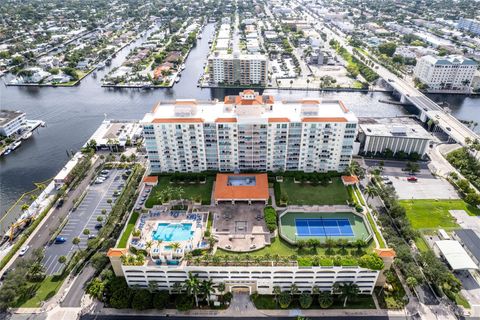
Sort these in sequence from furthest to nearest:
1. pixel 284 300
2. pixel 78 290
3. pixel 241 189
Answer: pixel 241 189 → pixel 78 290 → pixel 284 300

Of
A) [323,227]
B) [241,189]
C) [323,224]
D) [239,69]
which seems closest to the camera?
[323,227]

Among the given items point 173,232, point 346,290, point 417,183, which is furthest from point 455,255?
point 173,232

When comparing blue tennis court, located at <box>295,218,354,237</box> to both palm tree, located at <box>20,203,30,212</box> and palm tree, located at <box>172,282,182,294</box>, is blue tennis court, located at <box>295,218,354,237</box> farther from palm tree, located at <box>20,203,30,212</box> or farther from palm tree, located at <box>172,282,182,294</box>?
palm tree, located at <box>20,203,30,212</box>

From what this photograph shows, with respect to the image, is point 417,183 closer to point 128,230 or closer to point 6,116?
point 128,230

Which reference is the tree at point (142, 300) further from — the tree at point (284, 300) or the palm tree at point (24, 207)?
the palm tree at point (24, 207)

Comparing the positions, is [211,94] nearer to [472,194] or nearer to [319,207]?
[319,207]

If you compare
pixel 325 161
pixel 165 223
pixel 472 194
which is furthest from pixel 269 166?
pixel 472 194
